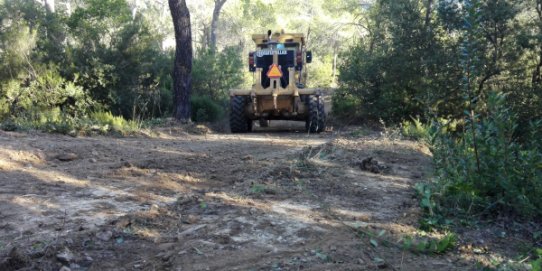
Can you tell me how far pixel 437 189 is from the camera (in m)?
5.14

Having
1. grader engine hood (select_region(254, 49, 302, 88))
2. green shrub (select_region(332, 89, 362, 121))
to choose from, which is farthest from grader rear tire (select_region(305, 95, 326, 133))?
green shrub (select_region(332, 89, 362, 121))

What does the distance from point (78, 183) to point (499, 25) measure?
11388 mm

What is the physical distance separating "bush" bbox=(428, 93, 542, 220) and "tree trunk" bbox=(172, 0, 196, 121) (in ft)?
31.7

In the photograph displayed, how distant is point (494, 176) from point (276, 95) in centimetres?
790

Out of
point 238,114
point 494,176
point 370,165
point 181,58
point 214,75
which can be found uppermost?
point 181,58

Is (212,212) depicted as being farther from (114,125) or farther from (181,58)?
(181,58)

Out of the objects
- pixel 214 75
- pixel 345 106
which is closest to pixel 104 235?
pixel 345 106

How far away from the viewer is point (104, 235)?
3828mm

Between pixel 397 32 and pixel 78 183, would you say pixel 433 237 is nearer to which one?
pixel 78 183

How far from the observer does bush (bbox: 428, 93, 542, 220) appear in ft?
15.6

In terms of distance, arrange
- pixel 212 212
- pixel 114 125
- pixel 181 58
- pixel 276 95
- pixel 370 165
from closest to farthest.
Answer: pixel 212 212
pixel 370 165
pixel 114 125
pixel 276 95
pixel 181 58

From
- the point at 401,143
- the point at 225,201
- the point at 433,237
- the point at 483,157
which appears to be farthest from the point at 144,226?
the point at 401,143

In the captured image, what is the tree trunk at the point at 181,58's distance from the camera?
13.6 metres

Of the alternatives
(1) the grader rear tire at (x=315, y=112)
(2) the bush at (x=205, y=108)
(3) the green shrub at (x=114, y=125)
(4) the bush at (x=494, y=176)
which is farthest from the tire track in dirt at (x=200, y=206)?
(2) the bush at (x=205, y=108)
